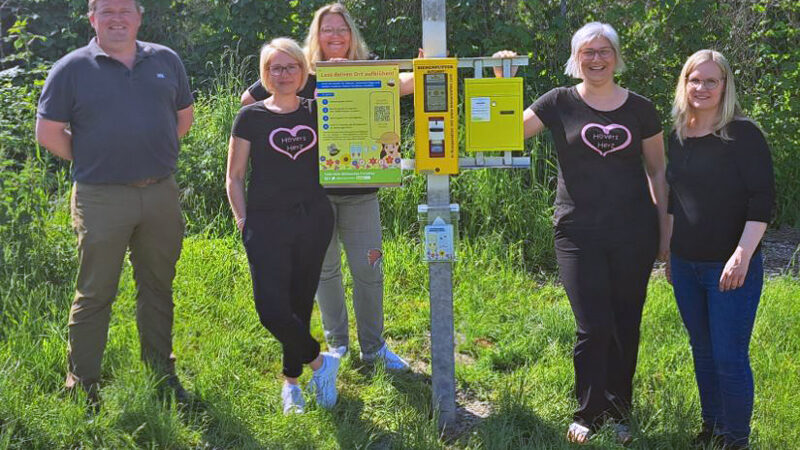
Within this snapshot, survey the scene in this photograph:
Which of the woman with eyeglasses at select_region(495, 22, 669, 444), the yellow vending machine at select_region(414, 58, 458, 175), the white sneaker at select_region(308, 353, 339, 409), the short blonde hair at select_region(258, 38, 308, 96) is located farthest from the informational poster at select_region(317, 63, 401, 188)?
the white sneaker at select_region(308, 353, 339, 409)

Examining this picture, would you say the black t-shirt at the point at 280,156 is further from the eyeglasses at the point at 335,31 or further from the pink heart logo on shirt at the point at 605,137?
the pink heart logo on shirt at the point at 605,137

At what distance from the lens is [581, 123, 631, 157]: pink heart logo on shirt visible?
11.1 ft

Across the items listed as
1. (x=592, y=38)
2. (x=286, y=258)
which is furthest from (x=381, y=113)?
(x=592, y=38)

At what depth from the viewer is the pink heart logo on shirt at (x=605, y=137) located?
3396 millimetres

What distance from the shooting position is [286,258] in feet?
12.0

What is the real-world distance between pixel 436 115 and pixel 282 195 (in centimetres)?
79

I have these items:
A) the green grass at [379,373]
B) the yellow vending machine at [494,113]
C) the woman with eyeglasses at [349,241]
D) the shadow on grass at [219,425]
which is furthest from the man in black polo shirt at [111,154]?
the yellow vending machine at [494,113]

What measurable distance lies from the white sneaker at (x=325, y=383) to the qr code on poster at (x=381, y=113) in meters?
1.24

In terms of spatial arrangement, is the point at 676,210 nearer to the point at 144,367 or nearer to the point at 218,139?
the point at 144,367

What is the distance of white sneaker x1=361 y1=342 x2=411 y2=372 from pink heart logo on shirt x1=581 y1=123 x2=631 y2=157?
165cm

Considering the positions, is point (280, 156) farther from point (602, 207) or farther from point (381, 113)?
point (602, 207)

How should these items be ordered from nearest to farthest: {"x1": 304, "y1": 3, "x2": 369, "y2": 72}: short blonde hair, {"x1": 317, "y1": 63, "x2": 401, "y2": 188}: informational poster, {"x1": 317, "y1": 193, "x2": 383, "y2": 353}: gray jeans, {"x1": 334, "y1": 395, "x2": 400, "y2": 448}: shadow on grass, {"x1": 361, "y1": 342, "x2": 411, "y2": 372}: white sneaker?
1. {"x1": 317, "y1": 63, "x2": 401, "y2": 188}: informational poster
2. {"x1": 334, "y1": 395, "x2": 400, "y2": 448}: shadow on grass
3. {"x1": 304, "y1": 3, "x2": 369, "y2": 72}: short blonde hair
4. {"x1": 317, "y1": 193, "x2": 383, "y2": 353}: gray jeans
5. {"x1": 361, "y1": 342, "x2": 411, "y2": 372}: white sneaker

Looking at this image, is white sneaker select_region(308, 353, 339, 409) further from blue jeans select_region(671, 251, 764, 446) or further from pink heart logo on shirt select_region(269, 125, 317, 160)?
blue jeans select_region(671, 251, 764, 446)

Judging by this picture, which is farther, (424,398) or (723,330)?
(424,398)
